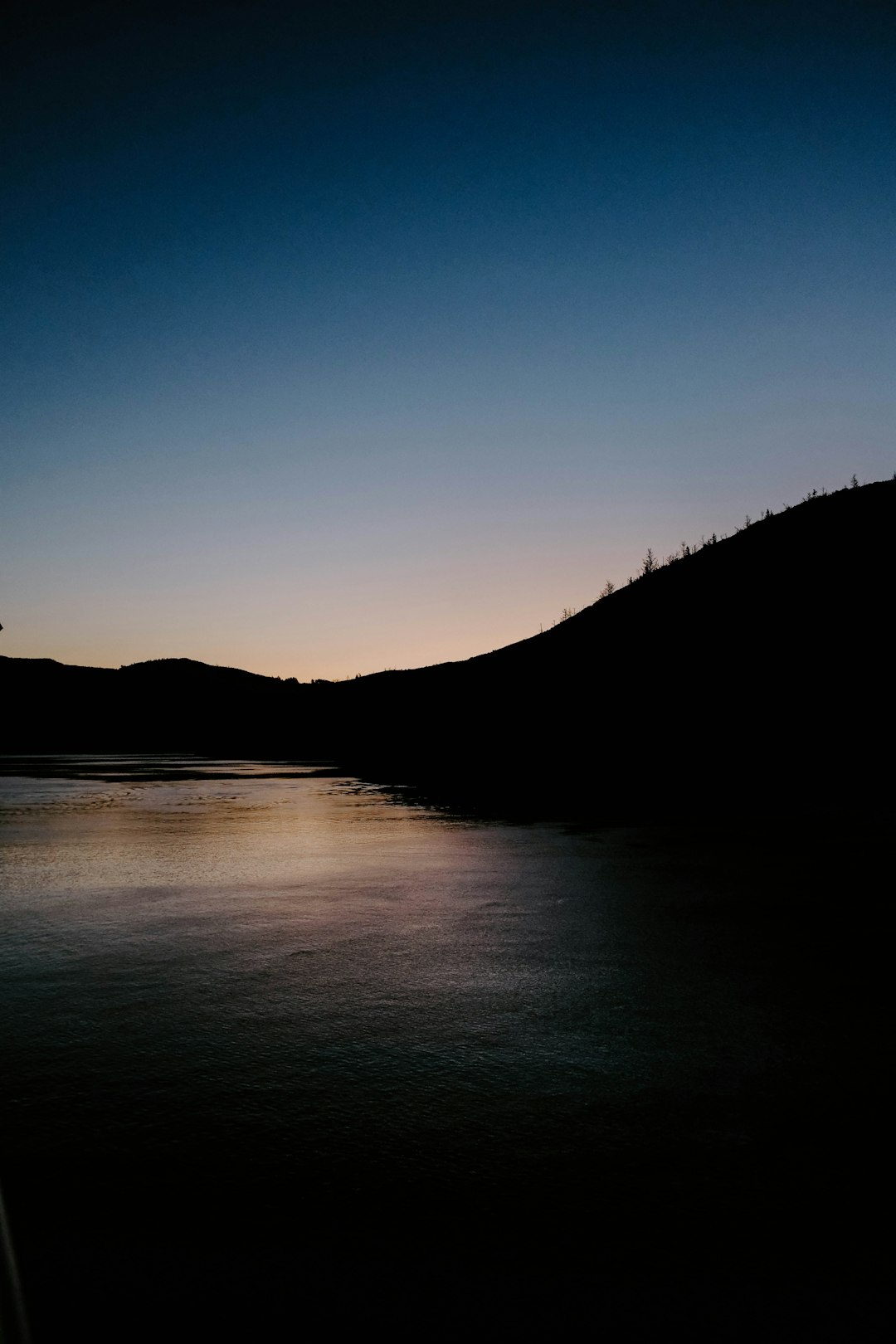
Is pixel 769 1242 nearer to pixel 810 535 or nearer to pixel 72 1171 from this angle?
pixel 72 1171

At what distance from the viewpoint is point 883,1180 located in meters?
3.17

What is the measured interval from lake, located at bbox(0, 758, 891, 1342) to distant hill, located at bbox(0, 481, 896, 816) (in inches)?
468

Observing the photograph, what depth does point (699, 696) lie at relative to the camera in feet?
144

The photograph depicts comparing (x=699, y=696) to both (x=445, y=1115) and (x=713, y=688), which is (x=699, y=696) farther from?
(x=445, y=1115)

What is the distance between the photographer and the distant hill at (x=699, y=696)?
2806 cm

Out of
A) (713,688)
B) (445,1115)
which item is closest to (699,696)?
(713,688)

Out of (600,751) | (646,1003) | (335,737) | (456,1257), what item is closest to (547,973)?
(646,1003)

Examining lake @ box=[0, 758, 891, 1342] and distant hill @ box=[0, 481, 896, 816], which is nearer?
lake @ box=[0, 758, 891, 1342]

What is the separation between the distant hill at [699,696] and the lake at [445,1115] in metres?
11.9

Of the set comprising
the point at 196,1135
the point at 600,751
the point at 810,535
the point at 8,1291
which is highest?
the point at 810,535

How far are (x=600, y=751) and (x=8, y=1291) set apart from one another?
41334mm

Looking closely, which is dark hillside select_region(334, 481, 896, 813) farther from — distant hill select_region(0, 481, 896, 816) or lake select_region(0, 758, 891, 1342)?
A: lake select_region(0, 758, 891, 1342)

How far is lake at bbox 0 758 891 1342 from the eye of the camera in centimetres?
259

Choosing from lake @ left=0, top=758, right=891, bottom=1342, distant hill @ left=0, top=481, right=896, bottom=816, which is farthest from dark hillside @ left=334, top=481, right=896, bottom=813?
lake @ left=0, top=758, right=891, bottom=1342
